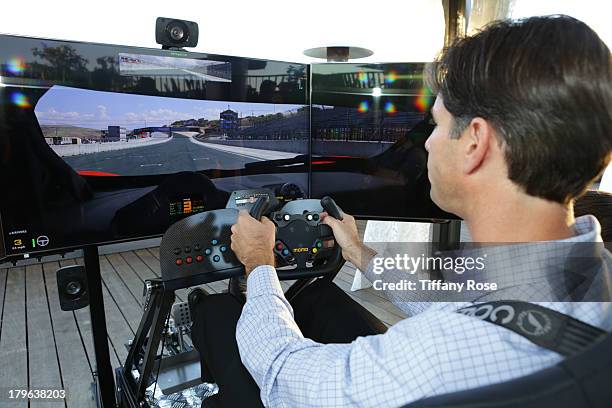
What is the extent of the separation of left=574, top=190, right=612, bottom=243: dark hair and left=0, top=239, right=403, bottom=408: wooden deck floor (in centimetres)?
176

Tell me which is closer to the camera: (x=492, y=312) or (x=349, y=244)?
(x=492, y=312)

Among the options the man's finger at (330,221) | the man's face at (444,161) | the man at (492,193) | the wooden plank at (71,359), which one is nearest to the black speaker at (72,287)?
the wooden plank at (71,359)

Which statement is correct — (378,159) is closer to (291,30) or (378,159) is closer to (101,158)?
(101,158)

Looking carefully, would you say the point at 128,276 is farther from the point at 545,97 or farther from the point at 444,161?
the point at 545,97

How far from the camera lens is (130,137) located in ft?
5.36

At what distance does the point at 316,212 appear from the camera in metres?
1.53

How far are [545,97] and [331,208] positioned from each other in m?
0.89

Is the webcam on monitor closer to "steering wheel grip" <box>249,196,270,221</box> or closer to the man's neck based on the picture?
"steering wheel grip" <box>249,196,270,221</box>

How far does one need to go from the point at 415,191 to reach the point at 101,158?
56.7 inches

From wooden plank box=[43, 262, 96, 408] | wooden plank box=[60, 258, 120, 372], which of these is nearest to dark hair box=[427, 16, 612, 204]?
wooden plank box=[43, 262, 96, 408]

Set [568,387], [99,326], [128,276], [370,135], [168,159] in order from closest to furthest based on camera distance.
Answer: [568,387]
[168,159]
[99,326]
[370,135]
[128,276]

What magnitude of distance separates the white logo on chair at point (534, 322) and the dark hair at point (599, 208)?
1.23 meters

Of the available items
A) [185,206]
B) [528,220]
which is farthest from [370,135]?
[528,220]

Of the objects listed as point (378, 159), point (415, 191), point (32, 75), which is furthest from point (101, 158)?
point (415, 191)
